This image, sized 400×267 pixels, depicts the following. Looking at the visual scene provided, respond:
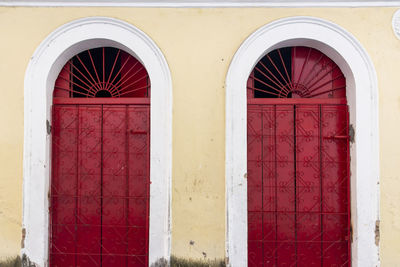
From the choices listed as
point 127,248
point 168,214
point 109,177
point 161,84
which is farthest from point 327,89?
point 127,248

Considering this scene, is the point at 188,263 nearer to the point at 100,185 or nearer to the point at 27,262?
the point at 100,185

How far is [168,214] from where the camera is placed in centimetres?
333

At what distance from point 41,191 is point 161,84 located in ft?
7.01

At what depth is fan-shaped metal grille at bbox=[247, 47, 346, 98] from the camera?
11.9 ft

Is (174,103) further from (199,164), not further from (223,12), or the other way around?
(223,12)

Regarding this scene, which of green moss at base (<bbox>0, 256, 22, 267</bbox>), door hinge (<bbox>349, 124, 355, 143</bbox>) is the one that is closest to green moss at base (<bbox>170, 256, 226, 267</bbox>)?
green moss at base (<bbox>0, 256, 22, 267</bbox>)

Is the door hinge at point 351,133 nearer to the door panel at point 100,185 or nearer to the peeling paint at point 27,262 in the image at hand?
the door panel at point 100,185

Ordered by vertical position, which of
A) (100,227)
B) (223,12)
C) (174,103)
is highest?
(223,12)

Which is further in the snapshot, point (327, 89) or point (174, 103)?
point (327, 89)

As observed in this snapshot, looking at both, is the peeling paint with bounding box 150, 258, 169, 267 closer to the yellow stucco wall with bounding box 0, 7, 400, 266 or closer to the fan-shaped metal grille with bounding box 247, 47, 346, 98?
the yellow stucco wall with bounding box 0, 7, 400, 266

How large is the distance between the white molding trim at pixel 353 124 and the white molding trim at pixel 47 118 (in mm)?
839

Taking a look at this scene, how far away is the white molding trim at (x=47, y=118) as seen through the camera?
332 centimetres

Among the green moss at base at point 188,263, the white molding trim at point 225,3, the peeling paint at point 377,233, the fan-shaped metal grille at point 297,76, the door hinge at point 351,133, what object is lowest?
the green moss at base at point 188,263

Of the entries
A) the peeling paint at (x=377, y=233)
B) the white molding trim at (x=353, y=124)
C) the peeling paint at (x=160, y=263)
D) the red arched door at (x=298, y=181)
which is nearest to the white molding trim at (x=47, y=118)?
the peeling paint at (x=160, y=263)
